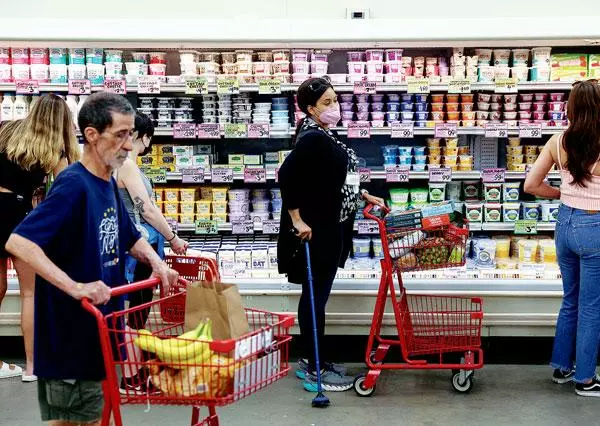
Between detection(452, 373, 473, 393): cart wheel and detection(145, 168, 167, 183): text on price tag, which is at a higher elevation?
detection(145, 168, 167, 183): text on price tag

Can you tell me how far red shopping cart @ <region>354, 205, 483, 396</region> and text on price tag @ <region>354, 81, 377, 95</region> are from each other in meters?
0.90

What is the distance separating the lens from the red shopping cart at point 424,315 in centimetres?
438

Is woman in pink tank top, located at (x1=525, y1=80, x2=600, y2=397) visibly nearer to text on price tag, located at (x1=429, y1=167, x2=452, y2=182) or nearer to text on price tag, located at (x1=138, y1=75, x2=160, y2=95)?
text on price tag, located at (x1=429, y1=167, x2=452, y2=182)

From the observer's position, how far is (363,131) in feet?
17.3

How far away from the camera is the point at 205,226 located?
5453mm

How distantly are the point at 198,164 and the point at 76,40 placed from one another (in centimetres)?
109

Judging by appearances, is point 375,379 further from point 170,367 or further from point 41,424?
point 170,367

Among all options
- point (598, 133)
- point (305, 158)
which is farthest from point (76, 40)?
point (598, 133)

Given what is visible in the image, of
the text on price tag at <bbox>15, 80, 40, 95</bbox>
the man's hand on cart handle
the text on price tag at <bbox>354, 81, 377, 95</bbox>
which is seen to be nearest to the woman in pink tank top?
the text on price tag at <bbox>354, 81, 377, 95</bbox>

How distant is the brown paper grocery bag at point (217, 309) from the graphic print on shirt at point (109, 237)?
0.35 meters

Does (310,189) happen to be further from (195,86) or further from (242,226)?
(195,86)

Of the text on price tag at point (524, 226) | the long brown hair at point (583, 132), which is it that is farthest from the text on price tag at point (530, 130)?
the long brown hair at point (583, 132)

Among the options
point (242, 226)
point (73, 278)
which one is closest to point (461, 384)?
point (242, 226)

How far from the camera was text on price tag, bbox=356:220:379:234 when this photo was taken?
537 centimetres
